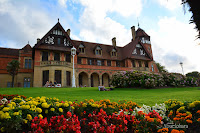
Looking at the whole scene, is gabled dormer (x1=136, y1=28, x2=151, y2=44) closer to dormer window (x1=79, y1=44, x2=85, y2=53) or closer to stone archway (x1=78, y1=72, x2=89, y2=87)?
dormer window (x1=79, y1=44, x2=85, y2=53)

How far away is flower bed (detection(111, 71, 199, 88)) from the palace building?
1155cm

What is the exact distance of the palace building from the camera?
25.6 metres

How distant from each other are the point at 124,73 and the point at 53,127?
15.7 m

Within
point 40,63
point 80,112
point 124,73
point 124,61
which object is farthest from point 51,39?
point 80,112

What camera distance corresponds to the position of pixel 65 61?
1053 inches

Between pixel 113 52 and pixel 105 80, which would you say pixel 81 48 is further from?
pixel 105 80

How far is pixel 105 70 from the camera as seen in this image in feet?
106

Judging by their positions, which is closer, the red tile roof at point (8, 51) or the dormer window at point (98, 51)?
the red tile roof at point (8, 51)

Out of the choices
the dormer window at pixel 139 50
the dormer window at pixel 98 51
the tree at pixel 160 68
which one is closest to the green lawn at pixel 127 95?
the dormer window at pixel 98 51

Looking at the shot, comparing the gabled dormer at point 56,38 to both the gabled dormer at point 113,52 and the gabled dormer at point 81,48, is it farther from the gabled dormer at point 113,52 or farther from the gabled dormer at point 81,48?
the gabled dormer at point 113,52

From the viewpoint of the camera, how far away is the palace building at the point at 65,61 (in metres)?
25.6

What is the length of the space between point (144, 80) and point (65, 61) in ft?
50.1

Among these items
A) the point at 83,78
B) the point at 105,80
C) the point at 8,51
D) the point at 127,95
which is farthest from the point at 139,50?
the point at 8,51

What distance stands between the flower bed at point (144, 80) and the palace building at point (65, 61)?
1155 centimetres
